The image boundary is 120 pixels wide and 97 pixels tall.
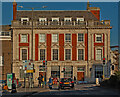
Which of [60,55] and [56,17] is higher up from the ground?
[56,17]

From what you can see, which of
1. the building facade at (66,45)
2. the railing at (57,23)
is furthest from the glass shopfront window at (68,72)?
the railing at (57,23)

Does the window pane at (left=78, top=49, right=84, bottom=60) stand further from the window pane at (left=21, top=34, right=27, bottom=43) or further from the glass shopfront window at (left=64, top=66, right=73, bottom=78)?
the window pane at (left=21, top=34, right=27, bottom=43)

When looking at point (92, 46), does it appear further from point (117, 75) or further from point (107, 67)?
point (117, 75)

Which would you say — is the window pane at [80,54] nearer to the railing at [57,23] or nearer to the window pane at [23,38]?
the railing at [57,23]

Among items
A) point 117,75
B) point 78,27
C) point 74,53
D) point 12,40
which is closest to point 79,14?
point 78,27

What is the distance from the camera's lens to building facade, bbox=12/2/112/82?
72625 mm

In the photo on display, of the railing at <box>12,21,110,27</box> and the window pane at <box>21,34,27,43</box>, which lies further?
the railing at <box>12,21,110,27</box>

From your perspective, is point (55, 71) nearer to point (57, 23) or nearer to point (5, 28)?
point (57, 23)

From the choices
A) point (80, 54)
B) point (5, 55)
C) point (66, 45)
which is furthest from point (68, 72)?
point (5, 55)

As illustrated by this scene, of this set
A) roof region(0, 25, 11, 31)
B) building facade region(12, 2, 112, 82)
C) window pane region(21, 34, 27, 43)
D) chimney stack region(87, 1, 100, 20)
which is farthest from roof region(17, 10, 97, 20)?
roof region(0, 25, 11, 31)

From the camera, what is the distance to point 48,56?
73.2 meters

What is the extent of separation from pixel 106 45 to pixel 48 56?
12.7 meters

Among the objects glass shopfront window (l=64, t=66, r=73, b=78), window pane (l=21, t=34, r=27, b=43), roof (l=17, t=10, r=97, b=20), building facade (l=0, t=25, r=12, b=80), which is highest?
roof (l=17, t=10, r=97, b=20)

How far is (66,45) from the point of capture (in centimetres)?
7369
